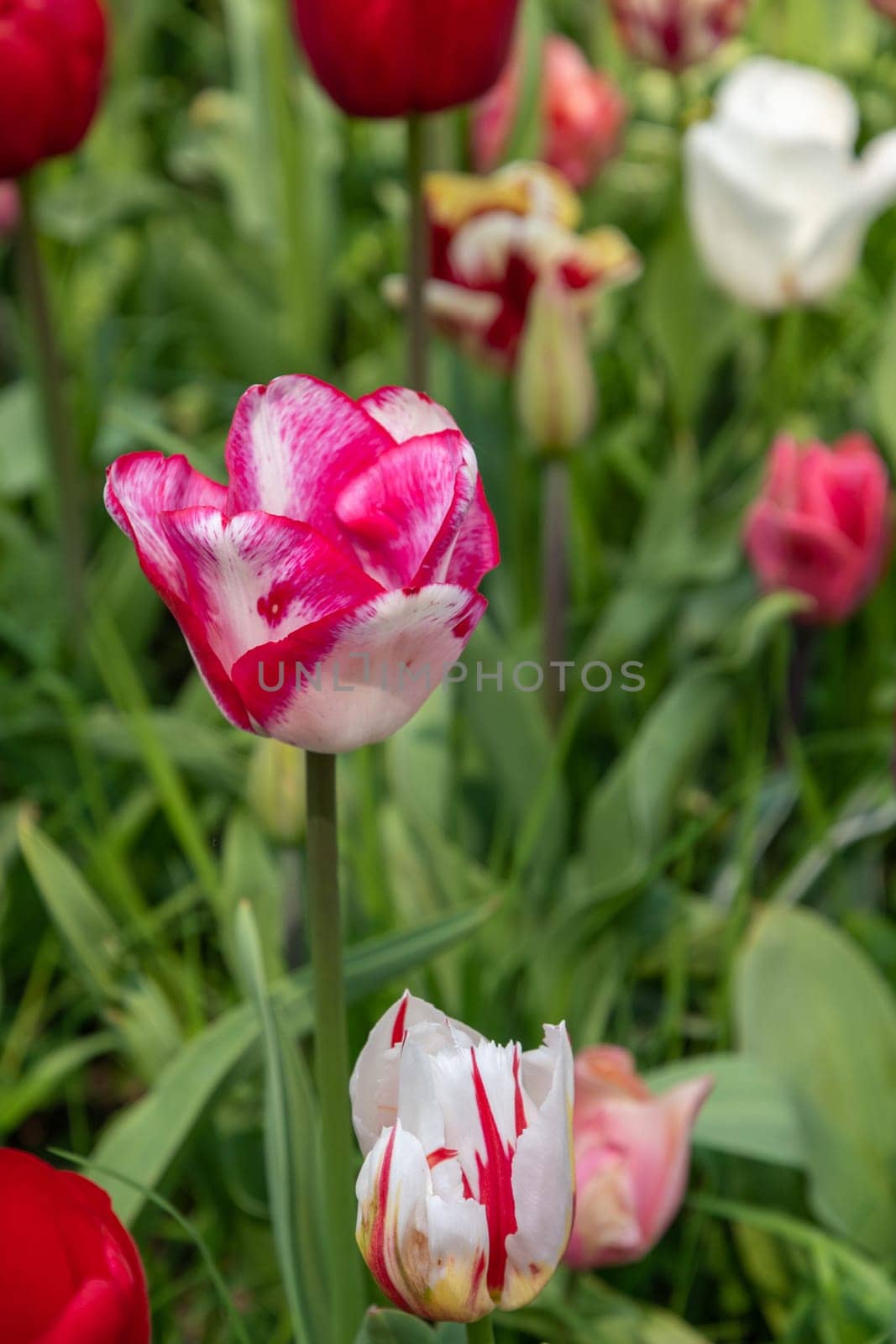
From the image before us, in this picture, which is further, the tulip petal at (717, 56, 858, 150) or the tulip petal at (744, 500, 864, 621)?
the tulip petal at (717, 56, 858, 150)

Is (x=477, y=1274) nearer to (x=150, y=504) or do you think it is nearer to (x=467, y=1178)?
(x=467, y=1178)

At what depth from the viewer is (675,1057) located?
32.0 inches

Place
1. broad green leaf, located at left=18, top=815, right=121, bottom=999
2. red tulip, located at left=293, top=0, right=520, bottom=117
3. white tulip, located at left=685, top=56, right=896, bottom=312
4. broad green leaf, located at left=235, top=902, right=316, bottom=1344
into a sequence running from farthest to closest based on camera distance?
white tulip, located at left=685, top=56, right=896, bottom=312 < red tulip, located at left=293, top=0, right=520, bottom=117 < broad green leaf, located at left=18, top=815, right=121, bottom=999 < broad green leaf, located at left=235, top=902, right=316, bottom=1344

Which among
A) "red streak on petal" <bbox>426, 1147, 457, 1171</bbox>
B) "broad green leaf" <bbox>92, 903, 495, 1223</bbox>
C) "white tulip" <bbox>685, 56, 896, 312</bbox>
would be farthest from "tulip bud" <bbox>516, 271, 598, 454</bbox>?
"red streak on petal" <bbox>426, 1147, 457, 1171</bbox>

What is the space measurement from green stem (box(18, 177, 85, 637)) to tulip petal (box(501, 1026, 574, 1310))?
718mm

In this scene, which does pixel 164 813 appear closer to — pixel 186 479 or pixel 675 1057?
pixel 675 1057

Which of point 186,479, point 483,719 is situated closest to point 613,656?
point 483,719

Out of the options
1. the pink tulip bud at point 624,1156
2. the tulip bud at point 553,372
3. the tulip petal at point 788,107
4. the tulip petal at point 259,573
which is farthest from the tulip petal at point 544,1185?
the tulip petal at point 788,107

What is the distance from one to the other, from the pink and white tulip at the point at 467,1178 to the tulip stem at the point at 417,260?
57cm

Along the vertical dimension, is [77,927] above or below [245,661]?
below

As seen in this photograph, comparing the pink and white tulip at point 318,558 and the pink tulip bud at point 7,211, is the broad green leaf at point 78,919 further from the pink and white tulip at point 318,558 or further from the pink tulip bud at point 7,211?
the pink tulip bud at point 7,211

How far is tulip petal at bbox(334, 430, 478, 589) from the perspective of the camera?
1.17ft

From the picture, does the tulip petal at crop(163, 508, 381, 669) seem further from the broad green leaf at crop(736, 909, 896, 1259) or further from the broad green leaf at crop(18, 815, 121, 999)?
the broad green leaf at crop(736, 909, 896, 1259)

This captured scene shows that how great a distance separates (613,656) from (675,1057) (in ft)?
0.89
